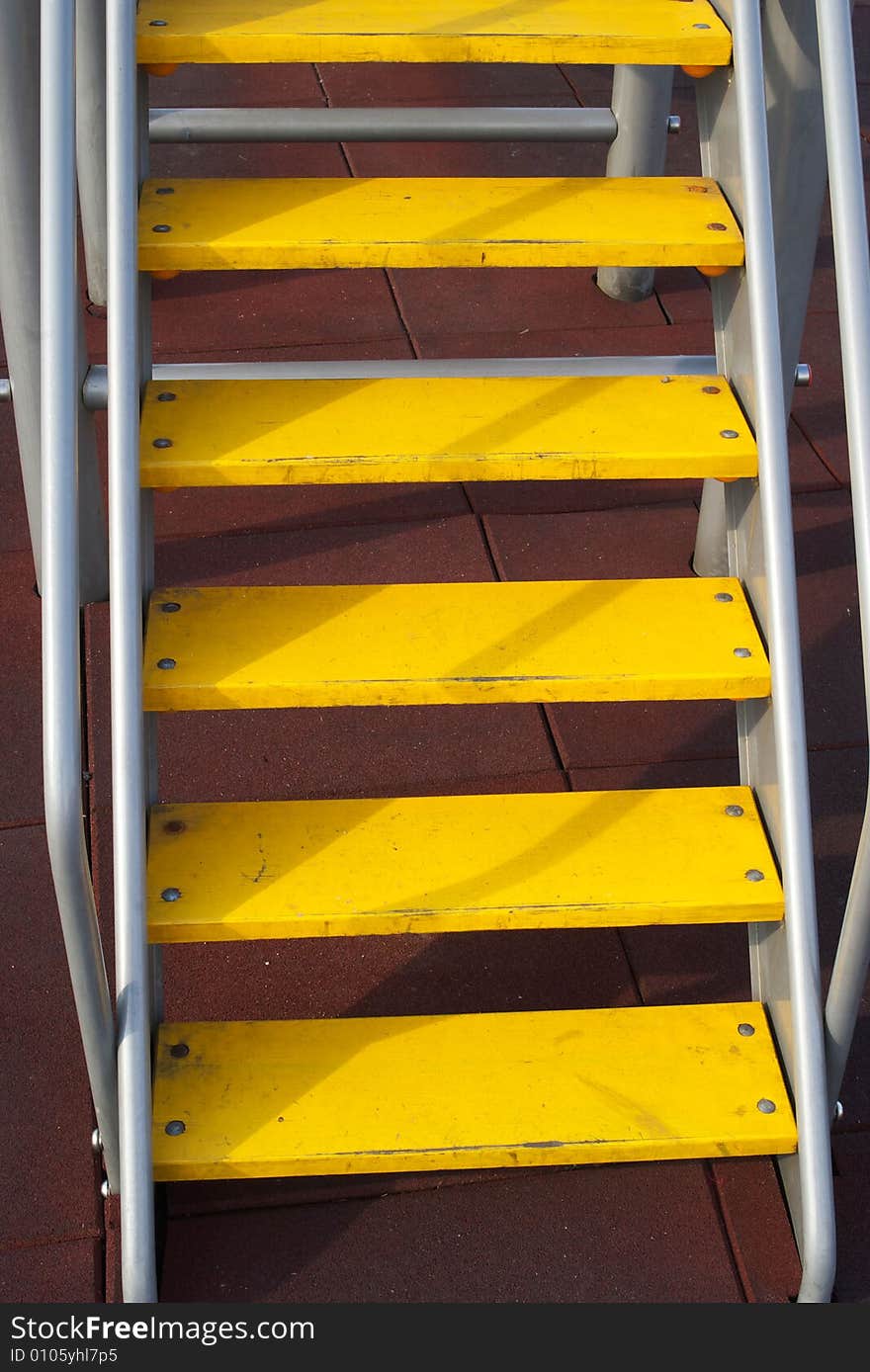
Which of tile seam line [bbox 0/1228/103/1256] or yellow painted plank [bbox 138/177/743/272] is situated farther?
yellow painted plank [bbox 138/177/743/272]

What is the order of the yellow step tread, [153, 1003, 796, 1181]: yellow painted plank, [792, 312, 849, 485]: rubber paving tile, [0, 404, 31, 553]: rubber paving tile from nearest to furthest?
[153, 1003, 796, 1181]: yellow painted plank < the yellow step tread < [0, 404, 31, 553]: rubber paving tile < [792, 312, 849, 485]: rubber paving tile

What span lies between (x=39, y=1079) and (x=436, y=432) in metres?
1.28

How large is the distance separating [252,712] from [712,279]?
1295 millimetres

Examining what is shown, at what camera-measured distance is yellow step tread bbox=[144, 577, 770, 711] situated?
233cm

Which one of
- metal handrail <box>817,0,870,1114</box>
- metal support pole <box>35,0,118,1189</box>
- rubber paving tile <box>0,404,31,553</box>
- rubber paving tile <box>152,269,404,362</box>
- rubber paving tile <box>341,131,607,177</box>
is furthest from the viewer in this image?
rubber paving tile <box>341,131,607,177</box>

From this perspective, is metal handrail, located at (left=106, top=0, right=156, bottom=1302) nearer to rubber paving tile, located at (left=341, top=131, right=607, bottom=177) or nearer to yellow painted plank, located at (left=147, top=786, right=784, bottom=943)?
yellow painted plank, located at (left=147, top=786, right=784, bottom=943)

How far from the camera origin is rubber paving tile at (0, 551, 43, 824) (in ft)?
9.96

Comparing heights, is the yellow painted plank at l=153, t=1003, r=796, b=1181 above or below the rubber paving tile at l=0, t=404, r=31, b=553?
below

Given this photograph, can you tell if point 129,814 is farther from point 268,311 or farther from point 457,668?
point 268,311

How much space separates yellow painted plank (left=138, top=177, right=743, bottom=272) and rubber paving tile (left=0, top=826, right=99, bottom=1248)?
3.88ft

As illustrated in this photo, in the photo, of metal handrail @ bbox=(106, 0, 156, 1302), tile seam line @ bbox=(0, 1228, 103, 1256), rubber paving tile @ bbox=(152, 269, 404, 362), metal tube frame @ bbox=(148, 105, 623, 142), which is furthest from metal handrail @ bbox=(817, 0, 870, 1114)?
rubber paving tile @ bbox=(152, 269, 404, 362)

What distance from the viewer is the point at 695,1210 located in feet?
8.00

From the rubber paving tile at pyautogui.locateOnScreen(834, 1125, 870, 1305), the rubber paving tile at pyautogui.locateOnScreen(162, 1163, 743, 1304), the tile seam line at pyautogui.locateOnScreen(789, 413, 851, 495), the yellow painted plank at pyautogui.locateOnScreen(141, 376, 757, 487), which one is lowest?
the rubber paving tile at pyautogui.locateOnScreen(834, 1125, 870, 1305)

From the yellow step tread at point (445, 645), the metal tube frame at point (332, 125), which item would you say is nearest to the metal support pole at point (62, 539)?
the yellow step tread at point (445, 645)
